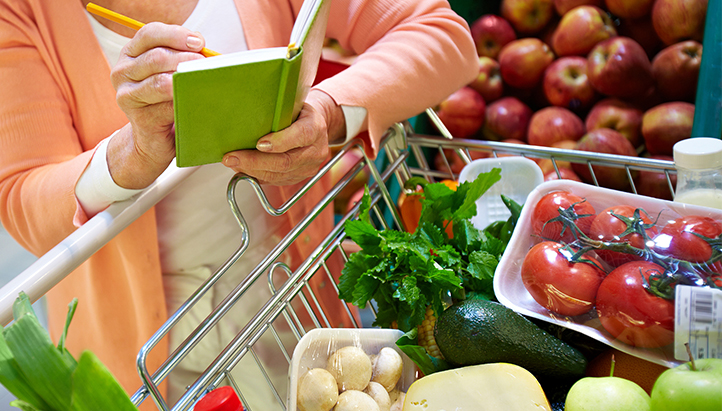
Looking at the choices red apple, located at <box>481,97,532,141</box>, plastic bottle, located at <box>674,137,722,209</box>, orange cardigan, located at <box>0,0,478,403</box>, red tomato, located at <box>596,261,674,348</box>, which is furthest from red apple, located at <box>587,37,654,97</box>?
red tomato, located at <box>596,261,674,348</box>

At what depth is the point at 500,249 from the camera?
0.70 m

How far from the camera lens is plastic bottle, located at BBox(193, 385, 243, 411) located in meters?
0.54

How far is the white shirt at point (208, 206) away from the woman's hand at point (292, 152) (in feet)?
0.34

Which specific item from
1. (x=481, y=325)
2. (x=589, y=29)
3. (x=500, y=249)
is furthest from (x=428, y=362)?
(x=589, y=29)

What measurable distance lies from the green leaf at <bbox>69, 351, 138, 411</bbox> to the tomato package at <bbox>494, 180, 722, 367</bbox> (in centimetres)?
42

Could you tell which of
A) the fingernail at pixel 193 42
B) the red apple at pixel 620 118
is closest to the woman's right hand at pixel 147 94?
the fingernail at pixel 193 42

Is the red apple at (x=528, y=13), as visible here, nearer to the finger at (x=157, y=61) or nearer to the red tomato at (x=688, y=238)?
the red tomato at (x=688, y=238)

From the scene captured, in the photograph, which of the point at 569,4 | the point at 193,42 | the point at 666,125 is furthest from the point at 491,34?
the point at 193,42

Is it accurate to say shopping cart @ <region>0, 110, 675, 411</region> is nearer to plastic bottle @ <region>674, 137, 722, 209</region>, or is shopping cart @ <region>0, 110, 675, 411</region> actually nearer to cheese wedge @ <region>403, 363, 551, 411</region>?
plastic bottle @ <region>674, 137, 722, 209</region>

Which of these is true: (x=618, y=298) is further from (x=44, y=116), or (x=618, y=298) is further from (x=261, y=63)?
(x=44, y=116)

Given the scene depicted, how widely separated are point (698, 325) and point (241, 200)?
2.30 ft

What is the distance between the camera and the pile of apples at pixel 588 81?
123 centimetres

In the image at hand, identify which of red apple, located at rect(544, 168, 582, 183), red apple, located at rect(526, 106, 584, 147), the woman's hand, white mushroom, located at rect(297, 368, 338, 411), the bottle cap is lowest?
red apple, located at rect(544, 168, 582, 183)

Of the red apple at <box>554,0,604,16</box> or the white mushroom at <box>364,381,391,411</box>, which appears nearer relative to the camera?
the white mushroom at <box>364,381,391,411</box>
